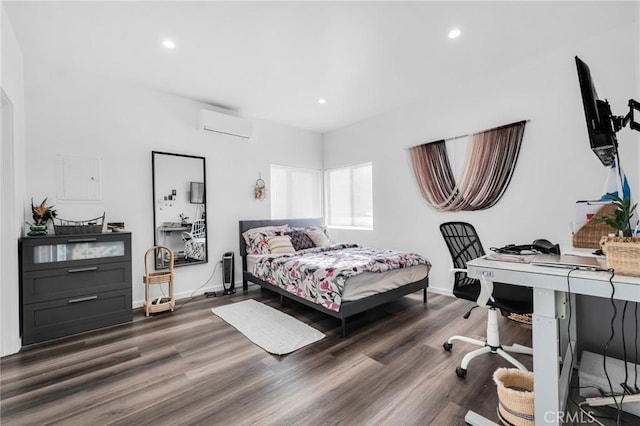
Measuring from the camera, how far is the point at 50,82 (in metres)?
2.99

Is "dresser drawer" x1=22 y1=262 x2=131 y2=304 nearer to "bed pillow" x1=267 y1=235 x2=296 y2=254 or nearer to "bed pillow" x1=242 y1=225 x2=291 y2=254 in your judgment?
"bed pillow" x1=242 y1=225 x2=291 y2=254

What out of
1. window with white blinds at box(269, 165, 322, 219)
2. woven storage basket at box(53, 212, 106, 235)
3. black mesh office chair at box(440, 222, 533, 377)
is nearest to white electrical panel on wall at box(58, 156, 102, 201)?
woven storage basket at box(53, 212, 106, 235)

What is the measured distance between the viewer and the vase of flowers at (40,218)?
2639mm

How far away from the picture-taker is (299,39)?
2.58 meters

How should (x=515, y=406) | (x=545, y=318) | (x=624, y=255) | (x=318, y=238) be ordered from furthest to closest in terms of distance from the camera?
(x=318, y=238), (x=515, y=406), (x=545, y=318), (x=624, y=255)

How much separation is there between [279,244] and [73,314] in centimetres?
230

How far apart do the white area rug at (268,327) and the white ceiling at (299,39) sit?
276 cm

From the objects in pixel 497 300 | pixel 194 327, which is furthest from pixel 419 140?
pixel 194 327

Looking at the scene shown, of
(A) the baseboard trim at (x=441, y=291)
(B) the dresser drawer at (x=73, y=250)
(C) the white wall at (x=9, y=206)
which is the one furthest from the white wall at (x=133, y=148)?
(A) the baseboard trim at (x=441, y=291)

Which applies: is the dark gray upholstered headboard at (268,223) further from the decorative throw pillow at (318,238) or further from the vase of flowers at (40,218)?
the vase of flowers at (40,218)

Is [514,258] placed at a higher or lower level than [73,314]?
higher

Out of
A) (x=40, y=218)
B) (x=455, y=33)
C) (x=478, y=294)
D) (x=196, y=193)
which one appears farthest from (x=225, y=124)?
(x=478, y=294)

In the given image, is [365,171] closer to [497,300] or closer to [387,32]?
[387,32]

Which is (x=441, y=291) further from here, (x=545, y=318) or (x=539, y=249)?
(x=545, y=318)
